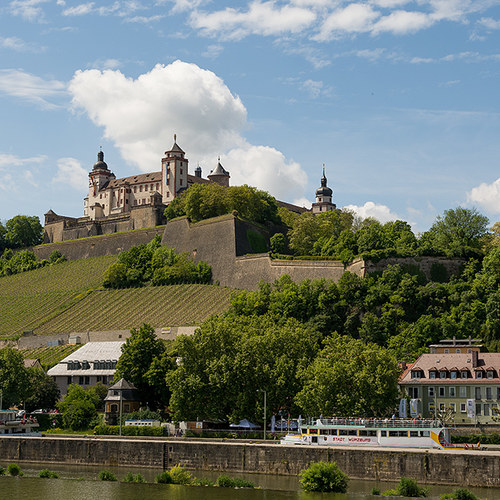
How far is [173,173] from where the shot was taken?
154 m

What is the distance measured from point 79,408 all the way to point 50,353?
26.3 meters

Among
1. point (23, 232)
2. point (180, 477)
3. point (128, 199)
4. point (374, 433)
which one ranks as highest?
point (128, 199)

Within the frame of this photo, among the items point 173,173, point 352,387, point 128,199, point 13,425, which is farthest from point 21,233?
point 352,387

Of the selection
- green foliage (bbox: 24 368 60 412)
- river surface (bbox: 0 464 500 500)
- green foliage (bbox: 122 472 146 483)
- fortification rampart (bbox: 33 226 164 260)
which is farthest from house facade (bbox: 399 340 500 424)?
fortification rampart (bbox: 33 226 164 260)

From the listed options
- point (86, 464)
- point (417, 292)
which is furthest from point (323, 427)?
point (417, 292)

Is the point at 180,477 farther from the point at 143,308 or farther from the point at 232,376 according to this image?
the point at 143,308

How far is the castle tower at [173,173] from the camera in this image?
15238 cm

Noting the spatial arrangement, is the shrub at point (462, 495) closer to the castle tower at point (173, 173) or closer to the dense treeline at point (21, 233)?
the castle tower at point (173, 173)

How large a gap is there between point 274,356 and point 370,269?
30.2 meters

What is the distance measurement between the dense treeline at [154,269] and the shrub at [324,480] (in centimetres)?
7096

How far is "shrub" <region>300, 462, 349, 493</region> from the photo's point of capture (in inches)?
1740

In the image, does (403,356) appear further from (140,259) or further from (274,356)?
(140,259)

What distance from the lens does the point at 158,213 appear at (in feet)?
458

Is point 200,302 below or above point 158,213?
below
